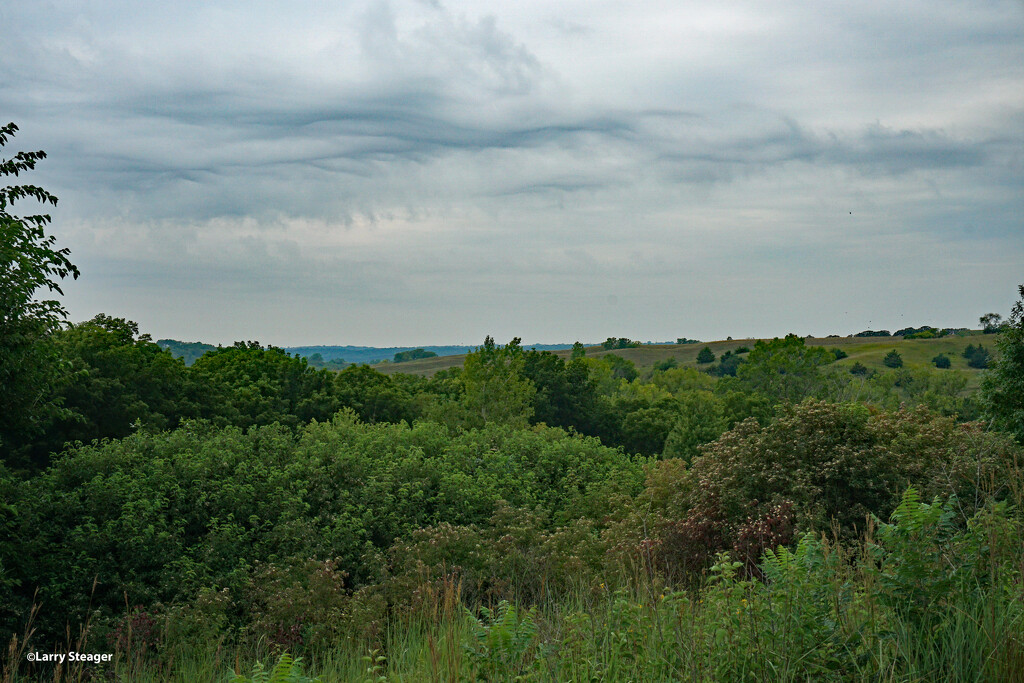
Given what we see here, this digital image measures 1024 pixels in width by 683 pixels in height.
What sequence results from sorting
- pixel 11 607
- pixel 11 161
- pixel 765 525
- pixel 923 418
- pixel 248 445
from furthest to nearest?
pixel 248 445 < pixel 11 161 < pixel 923 418 < pixel 11 607 < pixel 765 525

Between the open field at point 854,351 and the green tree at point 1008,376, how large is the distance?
68388 millimetres

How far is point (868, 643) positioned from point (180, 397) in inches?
1201

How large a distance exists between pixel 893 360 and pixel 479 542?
106899 millimetres

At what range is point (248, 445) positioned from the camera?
20234 mm

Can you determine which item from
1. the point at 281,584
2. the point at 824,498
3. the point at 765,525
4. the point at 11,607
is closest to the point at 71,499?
the point at 11,607

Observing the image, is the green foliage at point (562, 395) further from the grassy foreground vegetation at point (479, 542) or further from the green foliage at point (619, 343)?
the green foliage at point (619, 343)

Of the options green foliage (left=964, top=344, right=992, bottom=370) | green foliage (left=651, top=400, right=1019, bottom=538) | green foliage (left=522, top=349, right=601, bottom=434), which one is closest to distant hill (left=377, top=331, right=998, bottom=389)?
green foliage (left=964, top=344, right=992, bottom=370)

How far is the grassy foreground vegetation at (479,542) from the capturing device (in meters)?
3.94

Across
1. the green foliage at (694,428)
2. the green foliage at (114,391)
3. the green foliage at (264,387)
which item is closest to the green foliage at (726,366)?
the green foliage at (694,428)

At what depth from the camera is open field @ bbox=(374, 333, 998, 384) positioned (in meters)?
109

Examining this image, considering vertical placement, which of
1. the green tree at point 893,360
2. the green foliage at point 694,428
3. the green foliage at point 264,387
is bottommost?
the green foliage at point 694,428

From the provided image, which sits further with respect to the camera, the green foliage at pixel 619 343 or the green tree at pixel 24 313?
the green foliage at pixel 619 343

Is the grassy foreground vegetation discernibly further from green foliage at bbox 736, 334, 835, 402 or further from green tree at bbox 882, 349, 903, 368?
green tree at bbox 882, 349, 903, 368

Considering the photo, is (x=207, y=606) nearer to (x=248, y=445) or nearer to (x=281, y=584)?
(x=281, y=584)
